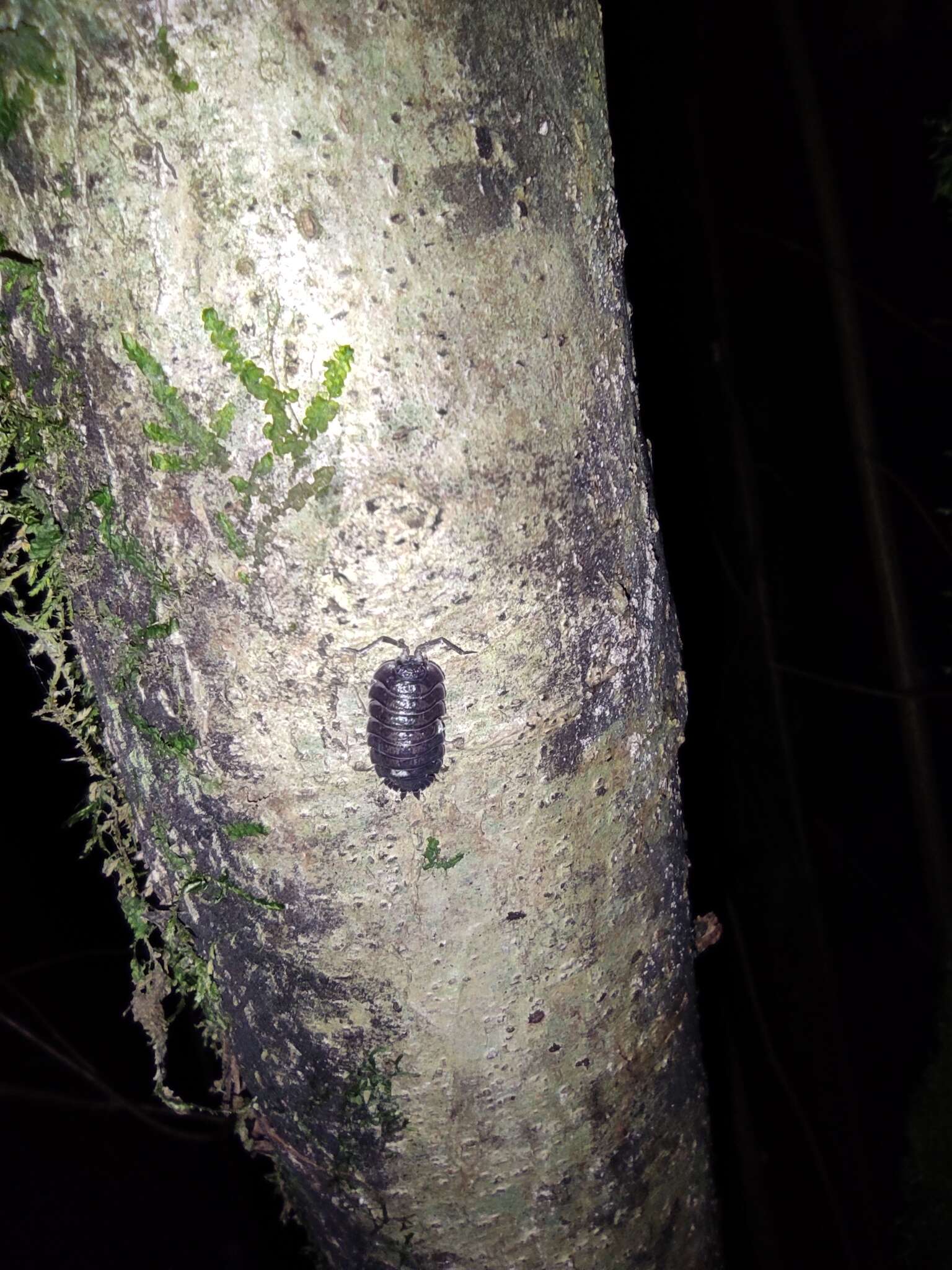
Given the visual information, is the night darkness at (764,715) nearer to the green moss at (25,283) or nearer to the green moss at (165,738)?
the green moss at (165,738)

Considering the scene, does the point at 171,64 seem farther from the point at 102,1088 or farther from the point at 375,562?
the point at 102,1088

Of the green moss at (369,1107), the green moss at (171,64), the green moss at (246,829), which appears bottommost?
the green moss at (369,1107)

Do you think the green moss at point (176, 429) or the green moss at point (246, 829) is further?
the green moss at point (246, 829)

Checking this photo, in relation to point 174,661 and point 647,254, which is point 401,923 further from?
point 647,254

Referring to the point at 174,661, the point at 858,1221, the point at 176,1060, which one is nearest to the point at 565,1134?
the point at 174,661

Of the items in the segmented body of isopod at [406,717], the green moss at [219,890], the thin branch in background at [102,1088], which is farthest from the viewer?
the thin branch in background at [102,1088]

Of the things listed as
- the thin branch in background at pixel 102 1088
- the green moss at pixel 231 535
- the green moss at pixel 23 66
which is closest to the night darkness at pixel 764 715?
the thin branch in background at pixel 102 1088
